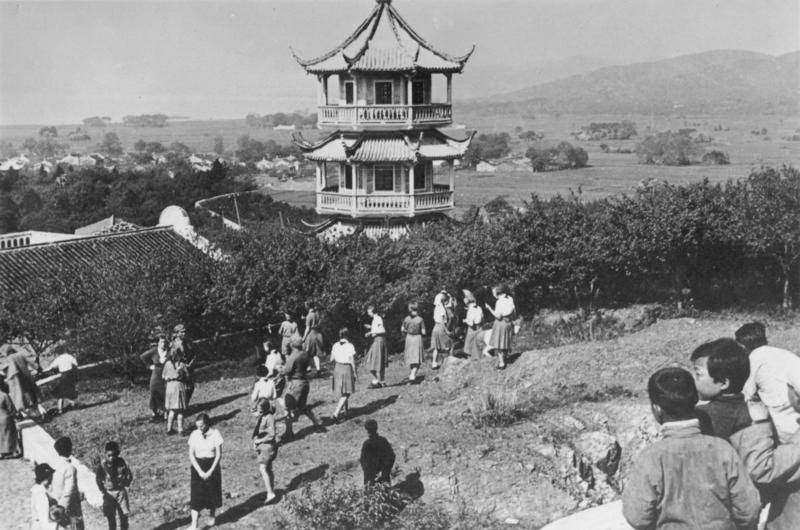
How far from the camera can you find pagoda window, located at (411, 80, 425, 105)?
32713 mm

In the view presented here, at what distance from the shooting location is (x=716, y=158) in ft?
329

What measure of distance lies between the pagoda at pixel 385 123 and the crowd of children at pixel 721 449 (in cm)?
2567

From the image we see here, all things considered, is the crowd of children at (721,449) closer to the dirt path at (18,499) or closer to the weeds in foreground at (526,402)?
the weeds in foreground at (526,402)

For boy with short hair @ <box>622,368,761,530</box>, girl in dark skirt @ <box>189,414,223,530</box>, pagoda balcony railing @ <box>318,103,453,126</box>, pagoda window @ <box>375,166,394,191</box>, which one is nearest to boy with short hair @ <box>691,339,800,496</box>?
boy with short hair @ <box>622,368,761,530</box>

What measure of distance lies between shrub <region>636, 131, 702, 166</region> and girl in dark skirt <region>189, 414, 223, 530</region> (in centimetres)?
10458

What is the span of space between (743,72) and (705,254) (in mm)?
179189

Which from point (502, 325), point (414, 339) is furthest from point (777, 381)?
point (414, 339)

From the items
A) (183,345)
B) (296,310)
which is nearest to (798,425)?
(183,345)

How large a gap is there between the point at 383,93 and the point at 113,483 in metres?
23.5

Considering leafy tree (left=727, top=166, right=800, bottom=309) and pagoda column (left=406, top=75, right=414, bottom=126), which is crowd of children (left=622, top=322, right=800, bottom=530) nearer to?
leafy tree (left=727, top=166, right=800, bottom=309)

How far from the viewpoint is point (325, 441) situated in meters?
15.1

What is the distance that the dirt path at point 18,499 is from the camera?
12.4 metres

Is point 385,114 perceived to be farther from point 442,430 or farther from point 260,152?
point 260,152

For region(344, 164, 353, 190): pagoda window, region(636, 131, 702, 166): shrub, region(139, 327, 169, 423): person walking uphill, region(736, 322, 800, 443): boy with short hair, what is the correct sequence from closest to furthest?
1. region(736, 322, 800, 443): boy with short hair
2. region(139, 327, 169, 423): person walking uphill
3. region(344, 164, 353, 190): pagoda window
4. region(636, 131, 702, 166): shrub
